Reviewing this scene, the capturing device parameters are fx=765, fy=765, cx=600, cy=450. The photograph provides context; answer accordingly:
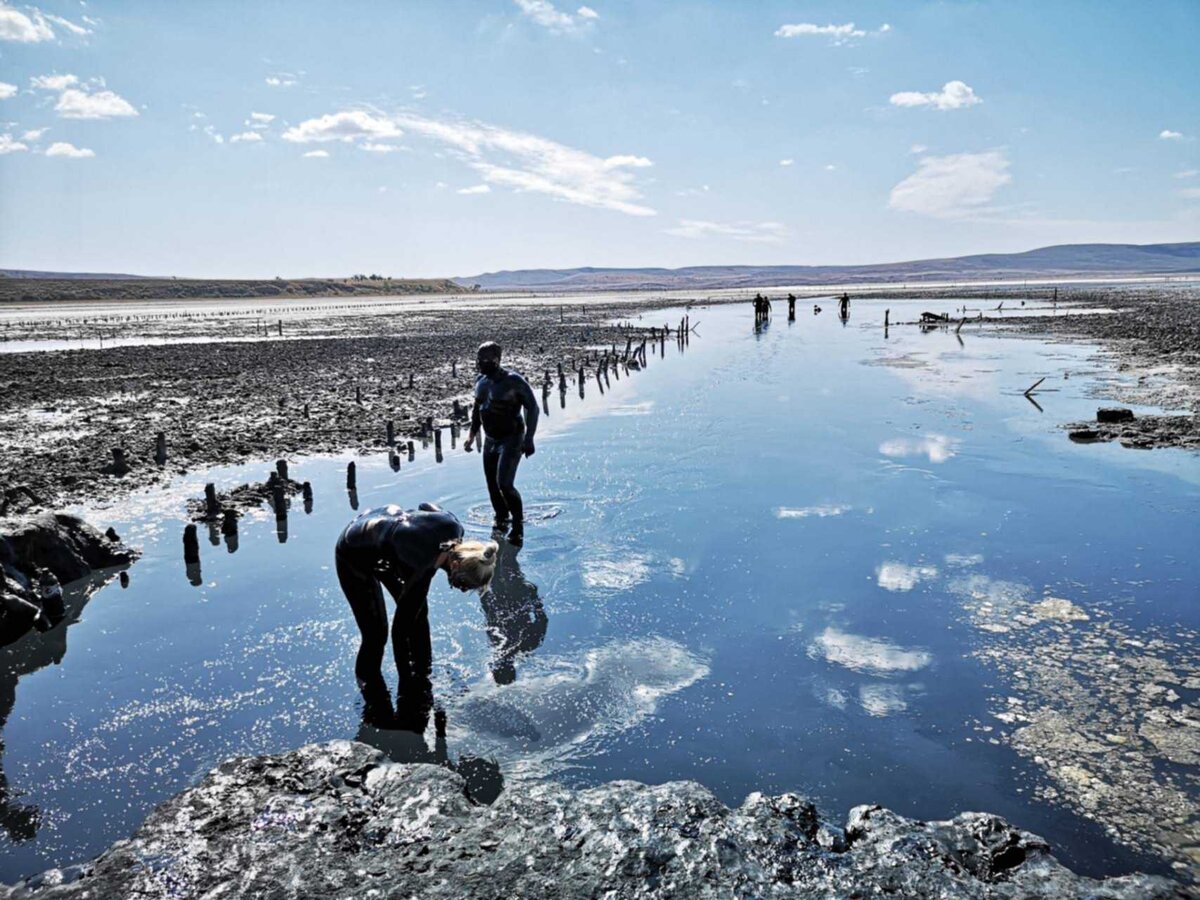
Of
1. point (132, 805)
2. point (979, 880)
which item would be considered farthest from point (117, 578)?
point (979, 880)

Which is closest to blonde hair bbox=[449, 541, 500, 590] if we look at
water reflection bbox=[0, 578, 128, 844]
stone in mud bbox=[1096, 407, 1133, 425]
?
water reflection bbox=[0, 578, 128, 844]

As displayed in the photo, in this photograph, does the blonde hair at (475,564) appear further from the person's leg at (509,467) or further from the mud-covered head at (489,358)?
the person's leg at (509,467)

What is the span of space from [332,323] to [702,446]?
53.1 metres

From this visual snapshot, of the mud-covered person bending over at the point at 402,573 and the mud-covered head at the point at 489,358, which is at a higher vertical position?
the mud-covered head at the point at 489,358

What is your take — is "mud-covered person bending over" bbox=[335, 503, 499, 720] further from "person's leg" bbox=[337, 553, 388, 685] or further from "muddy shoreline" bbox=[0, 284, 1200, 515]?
"muddy shoreline" bbox=[0, 284, 1200, 515]

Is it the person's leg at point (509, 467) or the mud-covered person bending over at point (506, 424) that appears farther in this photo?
the person's leg at point (509, 467)

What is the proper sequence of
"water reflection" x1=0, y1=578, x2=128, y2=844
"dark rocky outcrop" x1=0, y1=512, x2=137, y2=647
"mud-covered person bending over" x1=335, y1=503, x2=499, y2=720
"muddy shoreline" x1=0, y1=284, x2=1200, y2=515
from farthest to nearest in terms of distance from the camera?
"muddy shoreline" x1=0, y1=284, x2=1200, y2=515 → "dark rocky outcrop" x1=0, y1=512, x2=137, y2=647 → "mud-covered person bending over" x1=335, y1=503, x2=499, y2=720 → "water reflection" x1=0, y1=578, x2=128, y2=844

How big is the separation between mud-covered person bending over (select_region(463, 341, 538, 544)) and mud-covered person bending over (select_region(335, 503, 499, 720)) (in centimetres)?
371

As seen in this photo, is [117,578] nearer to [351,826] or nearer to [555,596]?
[555,596]

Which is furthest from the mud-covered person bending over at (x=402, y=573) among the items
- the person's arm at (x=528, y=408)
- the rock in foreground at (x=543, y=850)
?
the person's arm at (x=528, y=408)

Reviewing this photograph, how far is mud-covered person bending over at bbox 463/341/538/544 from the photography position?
9812 mm

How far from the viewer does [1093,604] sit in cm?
768

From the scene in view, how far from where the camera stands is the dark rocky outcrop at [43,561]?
7.75m

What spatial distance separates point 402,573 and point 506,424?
13.8ft
